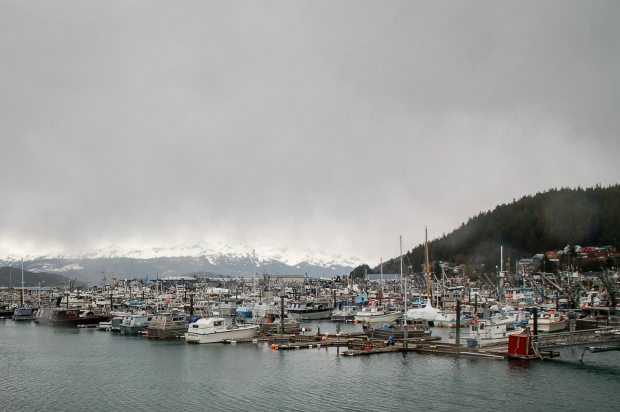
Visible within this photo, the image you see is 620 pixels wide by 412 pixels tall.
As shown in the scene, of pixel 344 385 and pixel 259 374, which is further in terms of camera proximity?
pixel 259 374

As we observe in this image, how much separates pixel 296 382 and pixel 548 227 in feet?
486

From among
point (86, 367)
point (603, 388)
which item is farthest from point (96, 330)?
point (603, 388)

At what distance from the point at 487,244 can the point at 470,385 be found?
151475mm

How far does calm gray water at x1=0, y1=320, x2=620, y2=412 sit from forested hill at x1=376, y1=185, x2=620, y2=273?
404ft

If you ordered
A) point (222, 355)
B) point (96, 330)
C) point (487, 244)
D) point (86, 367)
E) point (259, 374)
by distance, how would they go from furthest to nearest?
point (487, 244), point (96, 330), point (222, 355), point (86, 367), point (259, 374)

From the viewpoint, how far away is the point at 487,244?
184 meters

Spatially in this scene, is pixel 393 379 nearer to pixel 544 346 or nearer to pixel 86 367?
pixel 544 346

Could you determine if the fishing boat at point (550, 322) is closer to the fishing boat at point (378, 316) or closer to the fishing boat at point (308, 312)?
the fishing boat at point (378, 316)

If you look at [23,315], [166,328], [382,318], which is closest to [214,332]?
[166,328]

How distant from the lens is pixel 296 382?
40781mm

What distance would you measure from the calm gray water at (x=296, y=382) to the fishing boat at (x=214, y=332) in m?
4.11

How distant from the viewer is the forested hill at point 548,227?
16450 centimetres

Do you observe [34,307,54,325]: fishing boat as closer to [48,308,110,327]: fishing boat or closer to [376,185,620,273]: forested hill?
[48,308,110,327]: fishing boat

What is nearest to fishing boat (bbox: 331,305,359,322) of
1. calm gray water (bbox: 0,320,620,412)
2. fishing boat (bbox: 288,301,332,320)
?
fishing boat (bbox: 288,301,332,320)
